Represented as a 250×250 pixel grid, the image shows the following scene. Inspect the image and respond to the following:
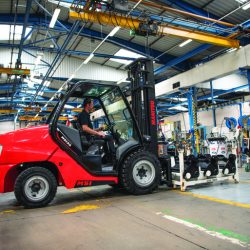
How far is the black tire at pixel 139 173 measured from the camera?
517cm

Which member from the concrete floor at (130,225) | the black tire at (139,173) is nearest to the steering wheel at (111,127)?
the black tire at (139,173)

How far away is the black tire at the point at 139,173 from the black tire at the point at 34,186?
4.41 ft

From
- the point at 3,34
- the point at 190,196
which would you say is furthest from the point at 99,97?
the point at 3,34

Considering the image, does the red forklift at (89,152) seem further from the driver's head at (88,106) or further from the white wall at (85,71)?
the white wall at (85,71)

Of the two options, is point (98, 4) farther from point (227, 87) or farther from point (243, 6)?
point (227, 87)

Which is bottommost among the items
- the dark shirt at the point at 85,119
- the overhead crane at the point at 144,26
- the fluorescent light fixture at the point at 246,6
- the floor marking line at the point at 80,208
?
the floor marking line at the point at 80,208

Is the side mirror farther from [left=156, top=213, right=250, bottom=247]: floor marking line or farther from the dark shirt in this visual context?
[left=156, top=213, right=250, bottom=247]: floor marking line

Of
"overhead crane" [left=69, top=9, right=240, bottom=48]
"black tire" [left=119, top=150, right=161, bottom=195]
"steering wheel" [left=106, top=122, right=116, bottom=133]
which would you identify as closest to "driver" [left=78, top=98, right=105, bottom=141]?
"steering wheel" [left=106, top=122, right=116, bottom=133]

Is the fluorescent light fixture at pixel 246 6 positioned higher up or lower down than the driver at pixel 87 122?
higher up

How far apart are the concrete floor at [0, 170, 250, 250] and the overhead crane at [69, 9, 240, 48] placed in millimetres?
6321

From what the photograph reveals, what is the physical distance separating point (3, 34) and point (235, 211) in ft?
49.5

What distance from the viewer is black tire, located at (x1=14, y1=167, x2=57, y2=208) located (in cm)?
445

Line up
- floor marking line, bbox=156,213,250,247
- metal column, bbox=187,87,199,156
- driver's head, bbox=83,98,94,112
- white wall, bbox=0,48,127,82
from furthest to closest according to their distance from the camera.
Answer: white wall, bbox=0,48,127,82
metal column, bbox=187,87,199,156
driver's head, bbox=83,98,94,112
floor marking line, bbox=156,213,250,247

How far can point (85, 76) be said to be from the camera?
19.9 meters
